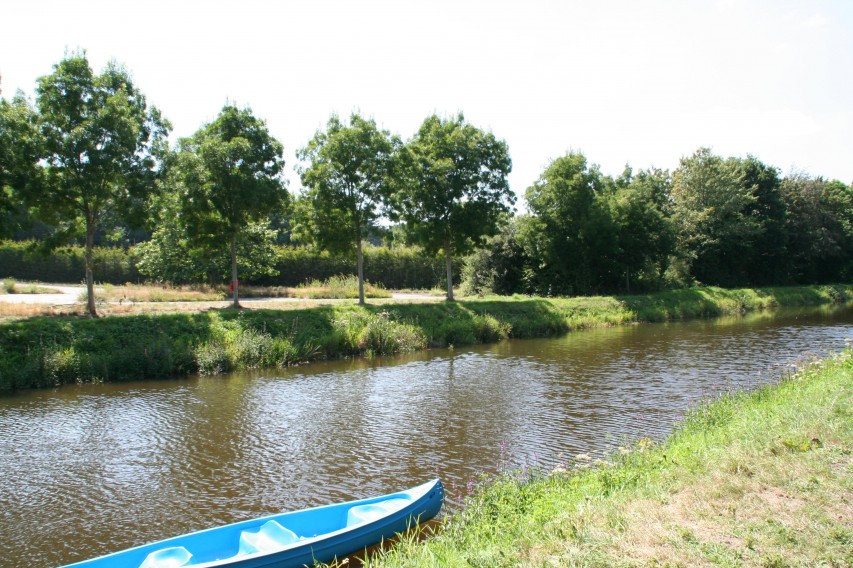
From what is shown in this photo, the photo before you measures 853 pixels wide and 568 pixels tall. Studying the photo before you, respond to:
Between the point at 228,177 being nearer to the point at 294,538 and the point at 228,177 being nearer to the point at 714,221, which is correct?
the point at 294,538

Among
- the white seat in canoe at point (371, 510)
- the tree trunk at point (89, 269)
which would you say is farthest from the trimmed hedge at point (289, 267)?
the white seat in canoe at point (371, 510)

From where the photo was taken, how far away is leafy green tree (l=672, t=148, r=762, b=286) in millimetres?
41281

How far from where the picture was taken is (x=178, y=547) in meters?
6.23

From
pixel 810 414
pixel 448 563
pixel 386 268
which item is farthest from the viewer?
pixel 386 268

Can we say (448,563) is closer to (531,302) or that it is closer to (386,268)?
(531,302)

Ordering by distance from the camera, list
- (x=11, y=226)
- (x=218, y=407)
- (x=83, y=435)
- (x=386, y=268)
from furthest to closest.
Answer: (x=386, y=268), (x=11, y=226), (x=218, y=407), (x=83, y=435)

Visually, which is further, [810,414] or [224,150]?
[224,150]

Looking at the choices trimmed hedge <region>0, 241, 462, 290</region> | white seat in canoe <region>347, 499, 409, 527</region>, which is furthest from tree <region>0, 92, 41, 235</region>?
white seat in canoe <region>347, 499, 409, 527</region>

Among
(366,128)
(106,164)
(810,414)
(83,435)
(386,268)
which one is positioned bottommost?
(83,435)

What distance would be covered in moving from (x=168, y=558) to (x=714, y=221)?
43.0 m

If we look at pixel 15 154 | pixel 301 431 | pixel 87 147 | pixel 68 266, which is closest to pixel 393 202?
pixel 87 147

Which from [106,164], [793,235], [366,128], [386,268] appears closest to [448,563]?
[106,164]

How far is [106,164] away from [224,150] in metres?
4.17

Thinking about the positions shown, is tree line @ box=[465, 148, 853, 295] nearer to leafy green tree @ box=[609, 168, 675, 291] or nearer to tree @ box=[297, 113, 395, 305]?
leafy green tree @ box=[609, 168, 675, 291]
